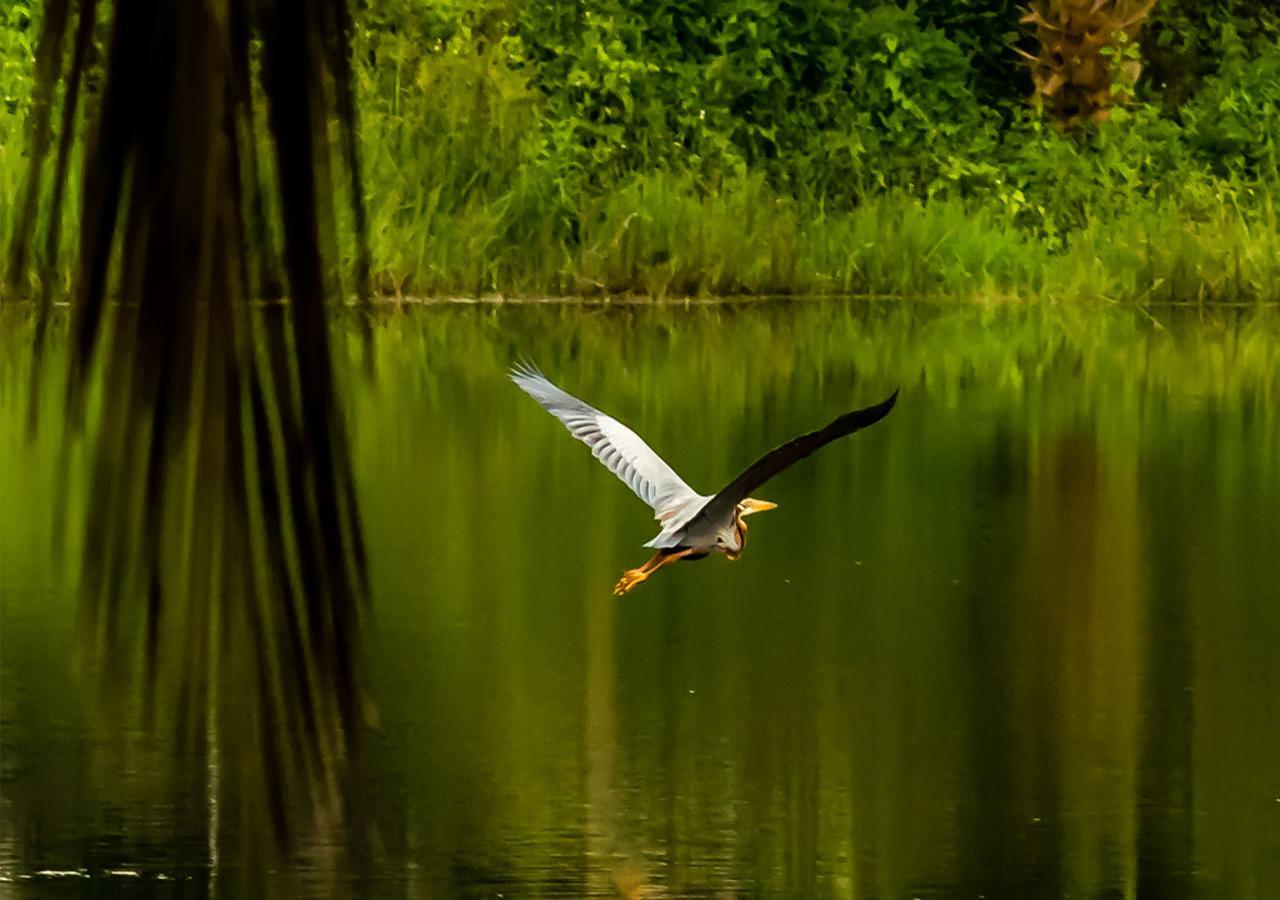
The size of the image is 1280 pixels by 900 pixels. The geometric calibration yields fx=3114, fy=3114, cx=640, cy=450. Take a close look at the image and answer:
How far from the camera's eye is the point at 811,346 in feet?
54.1

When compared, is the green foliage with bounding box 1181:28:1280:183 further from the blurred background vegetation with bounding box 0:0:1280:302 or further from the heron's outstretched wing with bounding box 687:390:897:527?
the heron's outstretched wing with bounding box 687:390:897:527

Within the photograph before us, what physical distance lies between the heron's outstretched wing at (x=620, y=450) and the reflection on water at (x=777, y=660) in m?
0.47

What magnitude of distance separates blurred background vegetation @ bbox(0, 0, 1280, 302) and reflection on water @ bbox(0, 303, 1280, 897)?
2.65 meters

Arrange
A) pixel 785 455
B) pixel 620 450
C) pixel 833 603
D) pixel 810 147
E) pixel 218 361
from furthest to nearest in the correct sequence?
1. pixel 810 147
2. pixel 833 603
3. pixel 620 450
4. pixel 785 455
5. pixel 218 361

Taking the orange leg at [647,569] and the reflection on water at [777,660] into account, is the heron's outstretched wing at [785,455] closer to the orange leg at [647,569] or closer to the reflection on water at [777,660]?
the orange leg at [647,569]

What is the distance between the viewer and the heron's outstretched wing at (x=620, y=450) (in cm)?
770

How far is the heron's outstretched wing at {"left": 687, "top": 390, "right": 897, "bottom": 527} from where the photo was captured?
472 cm

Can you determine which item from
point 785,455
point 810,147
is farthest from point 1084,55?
point 785,455

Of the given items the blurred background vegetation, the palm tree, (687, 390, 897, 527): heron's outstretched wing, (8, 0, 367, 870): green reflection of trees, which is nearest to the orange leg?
(687, 390, 897, 527): heron's outstretched wing

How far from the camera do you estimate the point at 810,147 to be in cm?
1989

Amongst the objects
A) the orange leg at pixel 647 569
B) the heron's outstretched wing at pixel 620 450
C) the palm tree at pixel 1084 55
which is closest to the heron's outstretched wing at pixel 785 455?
the orange leg at pixel 647 569

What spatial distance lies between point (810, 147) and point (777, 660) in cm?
1208

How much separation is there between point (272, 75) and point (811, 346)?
1569 centimetres

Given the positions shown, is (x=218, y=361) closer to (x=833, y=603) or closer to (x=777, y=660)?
(x=777, y=660)
